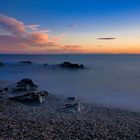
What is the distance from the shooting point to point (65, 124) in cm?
866

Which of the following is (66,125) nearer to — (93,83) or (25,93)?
(25,93)

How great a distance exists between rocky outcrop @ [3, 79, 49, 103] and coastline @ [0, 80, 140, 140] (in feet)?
4.32

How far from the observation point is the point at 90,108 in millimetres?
12633

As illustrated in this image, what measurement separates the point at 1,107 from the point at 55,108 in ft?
10.0

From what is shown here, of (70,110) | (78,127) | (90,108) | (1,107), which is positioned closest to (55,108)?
(70,110)

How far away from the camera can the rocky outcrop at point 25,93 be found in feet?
44.2

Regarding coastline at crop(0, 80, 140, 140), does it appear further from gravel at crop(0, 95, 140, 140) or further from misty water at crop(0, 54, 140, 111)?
misty water at crop(0, 54, 140, 111)

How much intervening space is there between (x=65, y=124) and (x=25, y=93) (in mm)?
8035

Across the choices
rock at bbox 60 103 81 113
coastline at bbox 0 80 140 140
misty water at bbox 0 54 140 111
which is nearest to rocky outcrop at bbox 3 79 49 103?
coastline at bbox 0 80 140 140

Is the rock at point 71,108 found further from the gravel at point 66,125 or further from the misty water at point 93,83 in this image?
the misty water at point 93,83

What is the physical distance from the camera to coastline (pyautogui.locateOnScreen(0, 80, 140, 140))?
7.36 m

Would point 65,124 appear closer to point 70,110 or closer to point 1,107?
point 70,110

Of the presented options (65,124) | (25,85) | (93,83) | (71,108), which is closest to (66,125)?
(65,124)

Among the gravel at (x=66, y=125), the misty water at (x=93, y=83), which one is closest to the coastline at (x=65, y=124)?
the gravel at (x=66, y=125)
